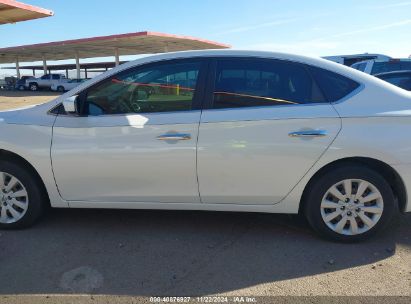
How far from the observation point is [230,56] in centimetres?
353

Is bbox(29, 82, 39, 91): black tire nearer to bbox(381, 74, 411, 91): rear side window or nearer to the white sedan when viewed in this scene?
bbox(381, 74, 411, 91): rear side window

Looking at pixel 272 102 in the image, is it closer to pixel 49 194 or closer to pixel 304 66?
pixel 304 66

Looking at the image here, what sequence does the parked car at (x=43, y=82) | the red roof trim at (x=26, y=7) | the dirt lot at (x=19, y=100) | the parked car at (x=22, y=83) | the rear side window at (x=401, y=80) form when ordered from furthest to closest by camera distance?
the parked car at (x=22, y=83), the parked car at (x=43, y=82), the dirt lot at (x=19, y=100), the red roof trim at (x=26, y=7), the rear side window at (x=401, y=80)

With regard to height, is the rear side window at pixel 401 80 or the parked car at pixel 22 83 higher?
the rear side window at pixel 401 80

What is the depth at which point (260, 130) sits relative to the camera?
330 centimetres

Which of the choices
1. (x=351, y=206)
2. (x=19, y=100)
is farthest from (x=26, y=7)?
(x=351, y=206)

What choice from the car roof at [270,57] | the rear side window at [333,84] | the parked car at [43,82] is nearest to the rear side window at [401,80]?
the car roof at [270,57]

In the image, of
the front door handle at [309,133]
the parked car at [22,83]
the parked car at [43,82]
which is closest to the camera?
the front door handle at [309,133]

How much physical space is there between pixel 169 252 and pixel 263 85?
1.68 m

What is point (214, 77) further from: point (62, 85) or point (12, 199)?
point (62, 85)

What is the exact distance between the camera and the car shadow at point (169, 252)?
2.90 meters

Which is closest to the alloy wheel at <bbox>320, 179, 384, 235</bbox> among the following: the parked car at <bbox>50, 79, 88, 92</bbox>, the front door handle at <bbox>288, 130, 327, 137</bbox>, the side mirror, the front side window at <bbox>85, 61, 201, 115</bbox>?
the front door handle at <bbox>288, 130, 327, 137</bbox>

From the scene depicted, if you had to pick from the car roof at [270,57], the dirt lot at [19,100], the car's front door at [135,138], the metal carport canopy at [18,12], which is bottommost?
→ the dirt lot at [19,100]

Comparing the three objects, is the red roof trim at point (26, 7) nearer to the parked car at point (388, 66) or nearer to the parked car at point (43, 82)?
the parked car at point (388, 66)
